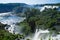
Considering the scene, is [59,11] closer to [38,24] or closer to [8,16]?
[38,24]

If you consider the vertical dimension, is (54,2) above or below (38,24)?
above

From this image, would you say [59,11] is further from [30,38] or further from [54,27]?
[30,38]

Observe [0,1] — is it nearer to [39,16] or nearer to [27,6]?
[27,6]

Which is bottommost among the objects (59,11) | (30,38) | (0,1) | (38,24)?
(30,38)

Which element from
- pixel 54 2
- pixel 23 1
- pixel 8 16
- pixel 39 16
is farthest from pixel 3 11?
pixel 54 2

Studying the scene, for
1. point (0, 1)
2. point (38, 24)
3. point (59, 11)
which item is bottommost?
point (38, 24)

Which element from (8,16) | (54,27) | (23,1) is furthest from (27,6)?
(54,27)

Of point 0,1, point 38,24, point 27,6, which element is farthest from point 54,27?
point 0,1

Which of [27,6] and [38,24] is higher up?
[27,6]
